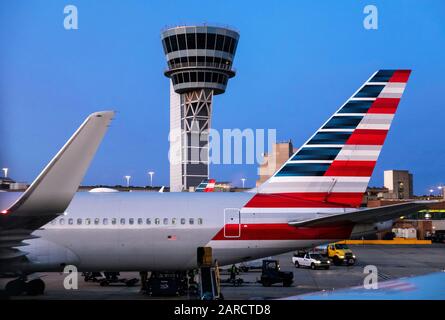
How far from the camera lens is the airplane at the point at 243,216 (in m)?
21.1

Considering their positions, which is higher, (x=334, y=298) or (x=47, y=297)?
(x=334, y=298)

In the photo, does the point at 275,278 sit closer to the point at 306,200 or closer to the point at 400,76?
the point at 306,200

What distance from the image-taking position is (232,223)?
69.9ft

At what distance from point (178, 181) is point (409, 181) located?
3160 inches

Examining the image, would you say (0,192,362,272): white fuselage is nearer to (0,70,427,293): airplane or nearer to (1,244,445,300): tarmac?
(0,70,427,293): airplane

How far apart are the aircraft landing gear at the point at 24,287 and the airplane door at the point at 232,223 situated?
30.9ft

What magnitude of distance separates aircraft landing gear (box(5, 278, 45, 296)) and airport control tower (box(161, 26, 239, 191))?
94261mm

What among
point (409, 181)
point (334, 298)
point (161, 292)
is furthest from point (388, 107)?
point (409, 181)

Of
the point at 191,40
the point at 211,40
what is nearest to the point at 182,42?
the point at 191,40

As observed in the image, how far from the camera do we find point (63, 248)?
21359 millimetres

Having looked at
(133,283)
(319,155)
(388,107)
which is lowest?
(133,283)

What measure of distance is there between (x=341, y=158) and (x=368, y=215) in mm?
3686
